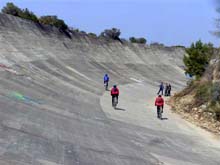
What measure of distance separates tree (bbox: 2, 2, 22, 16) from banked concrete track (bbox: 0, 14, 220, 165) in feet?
34.2

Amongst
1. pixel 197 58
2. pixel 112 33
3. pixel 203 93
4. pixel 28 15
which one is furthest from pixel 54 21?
pixel 203 93

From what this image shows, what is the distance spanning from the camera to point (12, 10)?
70.1 m

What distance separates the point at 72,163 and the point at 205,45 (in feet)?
145

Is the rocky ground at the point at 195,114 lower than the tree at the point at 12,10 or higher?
lower

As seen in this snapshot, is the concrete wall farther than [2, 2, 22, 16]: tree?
No

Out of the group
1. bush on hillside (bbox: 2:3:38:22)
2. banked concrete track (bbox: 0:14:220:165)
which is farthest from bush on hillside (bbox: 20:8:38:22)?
banked concrete track (bbox: 0:14:220:165)

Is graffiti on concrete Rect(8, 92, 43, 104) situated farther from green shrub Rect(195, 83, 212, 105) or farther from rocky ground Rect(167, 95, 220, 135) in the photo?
green shrub Rect(195, 83, 212, 105)

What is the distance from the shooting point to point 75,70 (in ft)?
167

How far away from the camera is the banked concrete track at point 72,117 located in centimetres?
1554

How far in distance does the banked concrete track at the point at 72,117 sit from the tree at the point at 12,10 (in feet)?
34.2

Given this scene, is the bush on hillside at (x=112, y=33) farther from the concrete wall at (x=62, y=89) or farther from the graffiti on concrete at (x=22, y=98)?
the graffiti on concrete at (x=22, y=98)

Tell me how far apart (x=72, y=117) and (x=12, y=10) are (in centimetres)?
4925

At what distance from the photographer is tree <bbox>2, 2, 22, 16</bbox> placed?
228 feet

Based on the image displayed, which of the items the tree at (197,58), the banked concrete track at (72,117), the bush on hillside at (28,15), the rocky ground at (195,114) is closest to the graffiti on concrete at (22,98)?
the banked concrete track at (72,117)
